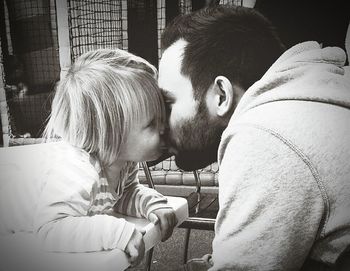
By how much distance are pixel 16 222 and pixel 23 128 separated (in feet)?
0.67

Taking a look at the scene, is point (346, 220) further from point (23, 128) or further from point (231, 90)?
point (23, 128)

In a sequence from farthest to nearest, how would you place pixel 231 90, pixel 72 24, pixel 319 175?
pixel 72 24
pixel 231 90
pixel 319 175

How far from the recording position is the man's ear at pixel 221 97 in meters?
0.64

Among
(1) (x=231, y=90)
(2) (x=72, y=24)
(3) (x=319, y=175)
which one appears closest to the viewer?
(3) (x=319, y=175)

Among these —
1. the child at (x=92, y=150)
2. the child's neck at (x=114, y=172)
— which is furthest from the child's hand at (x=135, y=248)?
the child's neck at (x=114, y=172)

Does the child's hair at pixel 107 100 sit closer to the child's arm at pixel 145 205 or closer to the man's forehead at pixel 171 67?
the man's forehead at pixel 171 67

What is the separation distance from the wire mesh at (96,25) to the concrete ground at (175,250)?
395 millimetres

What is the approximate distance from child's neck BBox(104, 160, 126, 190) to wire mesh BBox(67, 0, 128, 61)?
0.22 meters

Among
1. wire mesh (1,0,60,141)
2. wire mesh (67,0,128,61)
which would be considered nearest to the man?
wire mesh (67,0,128,61)

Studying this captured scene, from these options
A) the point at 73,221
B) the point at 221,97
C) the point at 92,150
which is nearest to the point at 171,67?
the point at 221,97

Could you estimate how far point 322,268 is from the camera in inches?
23.3

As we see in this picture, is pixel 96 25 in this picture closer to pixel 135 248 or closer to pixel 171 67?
pixel 171 67

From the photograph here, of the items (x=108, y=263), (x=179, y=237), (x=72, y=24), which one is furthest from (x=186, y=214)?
(x=72, y=24)

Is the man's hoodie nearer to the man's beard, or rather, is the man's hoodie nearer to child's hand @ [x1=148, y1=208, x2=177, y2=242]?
the man's beard
